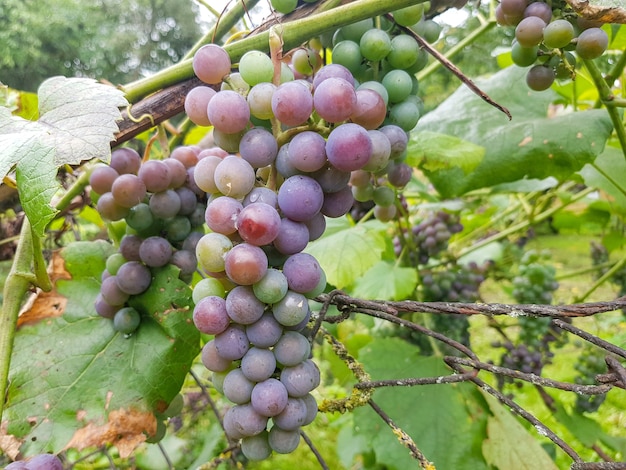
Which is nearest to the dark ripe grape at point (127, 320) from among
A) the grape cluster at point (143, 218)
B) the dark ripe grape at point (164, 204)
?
the grape cluster at point (143, 218)

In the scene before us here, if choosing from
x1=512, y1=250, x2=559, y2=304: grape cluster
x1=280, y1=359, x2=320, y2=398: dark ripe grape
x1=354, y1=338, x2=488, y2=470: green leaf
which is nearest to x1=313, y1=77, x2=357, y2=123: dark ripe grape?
x1=280, y1=359, x2=320, y2=398: dark ripe grape

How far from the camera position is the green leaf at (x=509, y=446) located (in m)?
0.71

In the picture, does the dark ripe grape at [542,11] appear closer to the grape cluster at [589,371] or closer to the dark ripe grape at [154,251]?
the dark ripe grape at [154,251]

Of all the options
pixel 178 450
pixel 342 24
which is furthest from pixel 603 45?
pixel 178 450

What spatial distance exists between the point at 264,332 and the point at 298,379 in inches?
1.9

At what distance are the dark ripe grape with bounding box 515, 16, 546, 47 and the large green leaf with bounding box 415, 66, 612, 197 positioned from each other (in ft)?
1.10

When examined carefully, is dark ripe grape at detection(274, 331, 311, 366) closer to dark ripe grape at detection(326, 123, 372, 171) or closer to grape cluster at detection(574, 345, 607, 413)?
dark ripe grape at detection(326, 123, 372, 171)

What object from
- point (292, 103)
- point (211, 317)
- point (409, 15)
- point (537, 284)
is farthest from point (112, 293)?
point (537, 284)

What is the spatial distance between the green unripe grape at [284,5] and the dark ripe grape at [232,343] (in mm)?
332

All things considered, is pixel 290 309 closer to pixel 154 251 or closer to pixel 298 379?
pixel 298 379

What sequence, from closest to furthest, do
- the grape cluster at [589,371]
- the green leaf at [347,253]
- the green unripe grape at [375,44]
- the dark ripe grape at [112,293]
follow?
the green unripe grape at [375,44]
the dark ripe grape at [112,293]
the green leaf at [347,253]
the grape cluster at [589,371]

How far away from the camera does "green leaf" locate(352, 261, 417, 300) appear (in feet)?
3.06

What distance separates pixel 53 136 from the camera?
46 centimetres

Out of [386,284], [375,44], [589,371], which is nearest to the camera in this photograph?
[375,44]
